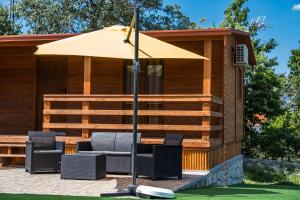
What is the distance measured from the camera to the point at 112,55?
888cm

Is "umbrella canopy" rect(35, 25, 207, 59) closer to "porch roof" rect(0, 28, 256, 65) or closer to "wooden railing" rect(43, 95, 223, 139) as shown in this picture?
"wooden railing" rect(43, 95, 223, 139)

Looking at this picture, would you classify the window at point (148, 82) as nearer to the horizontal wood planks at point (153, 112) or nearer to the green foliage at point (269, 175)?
the horizontal wood planks at point (153, 112)

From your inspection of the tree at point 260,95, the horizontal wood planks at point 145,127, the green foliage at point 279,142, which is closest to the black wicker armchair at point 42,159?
the horizontal wood planks at point 145,127

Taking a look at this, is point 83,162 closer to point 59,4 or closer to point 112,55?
point 112,55

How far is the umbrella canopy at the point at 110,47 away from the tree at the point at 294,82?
27.6 meters

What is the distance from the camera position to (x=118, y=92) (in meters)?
13.9

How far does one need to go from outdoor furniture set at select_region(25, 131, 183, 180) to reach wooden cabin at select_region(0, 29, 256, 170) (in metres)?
0.89

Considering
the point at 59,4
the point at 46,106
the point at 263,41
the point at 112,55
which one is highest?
the point at 59,4

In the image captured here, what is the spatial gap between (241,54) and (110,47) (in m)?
6.16

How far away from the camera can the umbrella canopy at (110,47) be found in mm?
8883

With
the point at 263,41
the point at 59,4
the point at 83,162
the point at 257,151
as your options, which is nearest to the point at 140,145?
the point at 83,162

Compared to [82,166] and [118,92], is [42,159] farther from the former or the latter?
[118,92]

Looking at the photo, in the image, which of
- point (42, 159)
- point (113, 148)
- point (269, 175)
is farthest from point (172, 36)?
point (269, 175)

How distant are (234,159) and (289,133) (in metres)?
7.45
